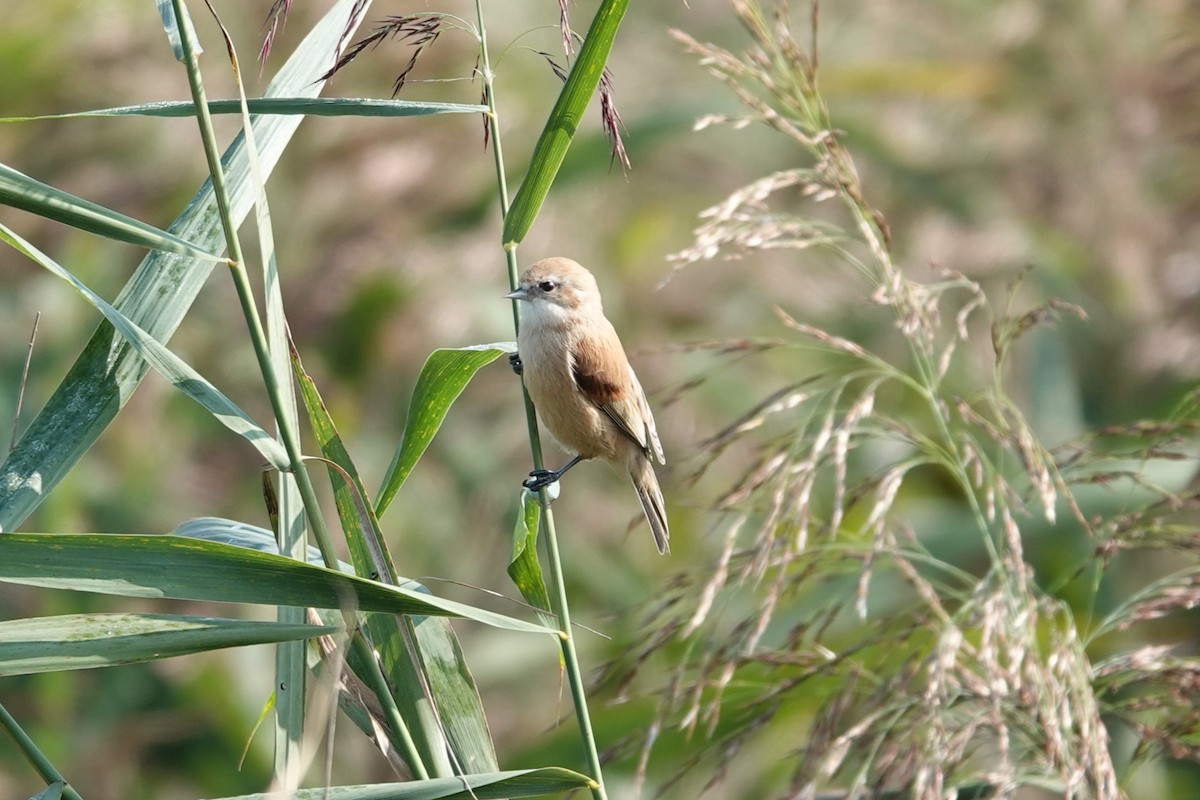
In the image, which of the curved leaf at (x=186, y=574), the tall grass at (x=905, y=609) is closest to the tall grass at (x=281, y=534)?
the curved leaf at (x=186, y=574)

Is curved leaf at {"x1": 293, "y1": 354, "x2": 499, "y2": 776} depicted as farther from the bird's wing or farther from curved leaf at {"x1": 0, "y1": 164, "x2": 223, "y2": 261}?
the bird's wing

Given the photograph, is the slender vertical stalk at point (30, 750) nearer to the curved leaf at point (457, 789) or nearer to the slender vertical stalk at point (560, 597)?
the curved leaf at point (457, 789)

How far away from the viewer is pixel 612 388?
300 centimetres

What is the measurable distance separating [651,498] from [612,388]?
0.28 metres

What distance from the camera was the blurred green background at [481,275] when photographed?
5141 millimetres

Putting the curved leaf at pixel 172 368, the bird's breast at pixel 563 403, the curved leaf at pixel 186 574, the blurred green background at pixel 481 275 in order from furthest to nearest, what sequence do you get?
the blurred green background at pixel 481 275
the bird's breast at pixel 563 403
the curved leaf at pixel 172 368
the curved leaf at pixel 186 574

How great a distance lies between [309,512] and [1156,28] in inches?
229

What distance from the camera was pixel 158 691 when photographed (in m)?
5.40

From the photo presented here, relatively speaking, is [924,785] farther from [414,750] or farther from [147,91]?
[147,91]

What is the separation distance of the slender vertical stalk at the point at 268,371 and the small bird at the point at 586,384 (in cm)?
131

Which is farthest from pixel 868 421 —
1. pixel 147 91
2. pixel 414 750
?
pixel 147 91

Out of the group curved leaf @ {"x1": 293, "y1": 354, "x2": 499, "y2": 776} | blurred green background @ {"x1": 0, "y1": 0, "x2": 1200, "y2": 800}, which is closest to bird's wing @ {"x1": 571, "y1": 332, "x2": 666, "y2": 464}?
curved leaf @ {"x1": 293, "y1": 354, "x2": 499, "y2": 776}

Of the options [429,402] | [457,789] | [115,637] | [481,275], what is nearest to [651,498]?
[429,402]

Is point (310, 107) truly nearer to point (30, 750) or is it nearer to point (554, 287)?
point (30, 750)
